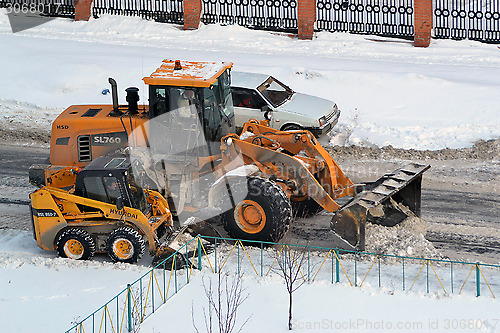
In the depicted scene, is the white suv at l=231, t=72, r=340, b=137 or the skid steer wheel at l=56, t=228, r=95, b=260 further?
the white suv at l=231, t=72, r=340, b=137

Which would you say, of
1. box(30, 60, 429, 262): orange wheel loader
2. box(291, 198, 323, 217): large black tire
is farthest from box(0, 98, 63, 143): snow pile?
box(291, 198, 323, 217): large black tire

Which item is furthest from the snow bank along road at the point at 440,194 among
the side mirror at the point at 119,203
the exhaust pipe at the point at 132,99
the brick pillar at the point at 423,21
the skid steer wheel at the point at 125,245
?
the brick pillar at the point at 423,21

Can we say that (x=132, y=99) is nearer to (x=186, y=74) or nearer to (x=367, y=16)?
(x=186, y=74)

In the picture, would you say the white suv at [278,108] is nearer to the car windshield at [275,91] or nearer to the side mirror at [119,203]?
the car windshield at [275,91]

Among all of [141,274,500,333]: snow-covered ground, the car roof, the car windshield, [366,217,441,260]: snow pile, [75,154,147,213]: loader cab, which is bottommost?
[141,274,500,333]: snow-covered ground

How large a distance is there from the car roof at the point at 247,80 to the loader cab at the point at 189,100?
15.9 feet

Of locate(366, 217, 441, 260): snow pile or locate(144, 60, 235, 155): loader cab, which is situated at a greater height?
locate(144, 60, 235, 155): loader cab

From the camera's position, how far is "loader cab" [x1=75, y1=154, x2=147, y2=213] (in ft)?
42.3

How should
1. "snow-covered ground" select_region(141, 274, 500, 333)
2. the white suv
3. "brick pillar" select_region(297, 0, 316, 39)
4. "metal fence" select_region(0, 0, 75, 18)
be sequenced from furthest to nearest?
"metal fence" select_region(0, 0, 75, 18)
"brick pillar" select_region(297, 0, 316, 39)
the white suv
"snow-covered ground" select_region(141, 274, 500, 333)

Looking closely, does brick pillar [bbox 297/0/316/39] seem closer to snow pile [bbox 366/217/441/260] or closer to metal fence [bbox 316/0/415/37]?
metal fence [bbox 316/0/415/37]

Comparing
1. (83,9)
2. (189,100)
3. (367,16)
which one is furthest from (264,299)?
(83,9)

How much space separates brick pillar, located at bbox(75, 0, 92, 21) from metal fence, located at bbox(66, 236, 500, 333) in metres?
15.4

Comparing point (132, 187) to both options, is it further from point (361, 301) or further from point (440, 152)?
point (440, 152)

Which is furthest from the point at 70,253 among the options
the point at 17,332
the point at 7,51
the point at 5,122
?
the point at 7,51
